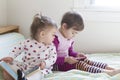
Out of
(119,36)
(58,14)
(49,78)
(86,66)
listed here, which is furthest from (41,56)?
(119,36)

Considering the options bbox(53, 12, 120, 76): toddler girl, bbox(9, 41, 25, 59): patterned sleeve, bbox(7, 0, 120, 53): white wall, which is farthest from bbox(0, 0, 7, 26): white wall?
bbox(9, 41, 25, 59): patterned sleeve

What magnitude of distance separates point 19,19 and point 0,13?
23cm

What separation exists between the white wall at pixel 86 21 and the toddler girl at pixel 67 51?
55 cm

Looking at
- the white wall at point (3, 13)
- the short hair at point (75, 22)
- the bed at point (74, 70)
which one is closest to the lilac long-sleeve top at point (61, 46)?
the short hair at point (75, 22)

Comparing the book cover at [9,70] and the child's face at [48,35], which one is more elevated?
the child's face at [48,35]

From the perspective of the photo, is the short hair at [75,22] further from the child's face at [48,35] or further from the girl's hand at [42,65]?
the girl's hand at [42,65]

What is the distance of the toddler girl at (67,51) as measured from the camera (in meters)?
1.58

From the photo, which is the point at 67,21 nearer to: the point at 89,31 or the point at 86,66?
the point at 86,66

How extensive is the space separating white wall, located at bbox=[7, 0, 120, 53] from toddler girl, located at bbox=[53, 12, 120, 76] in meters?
0.55

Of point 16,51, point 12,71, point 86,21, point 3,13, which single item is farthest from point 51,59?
point 3,13

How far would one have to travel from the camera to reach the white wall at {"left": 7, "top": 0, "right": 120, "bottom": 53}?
2.26 m

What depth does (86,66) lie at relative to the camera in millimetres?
1553

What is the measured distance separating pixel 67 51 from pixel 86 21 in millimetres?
581

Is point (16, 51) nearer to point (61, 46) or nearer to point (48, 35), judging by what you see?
point (48, 35)
